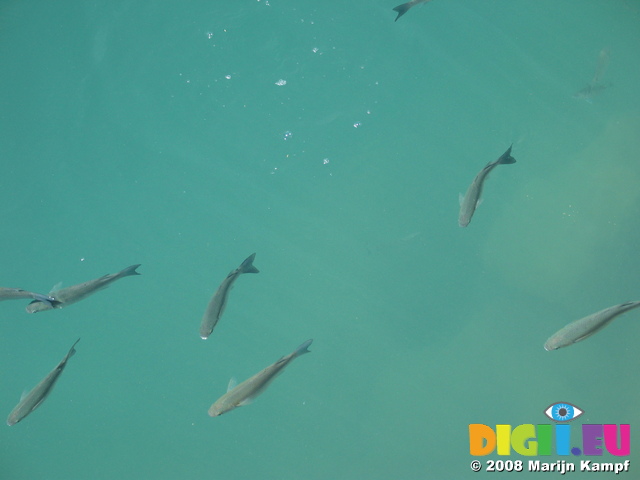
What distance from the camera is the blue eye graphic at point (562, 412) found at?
3.36 meters

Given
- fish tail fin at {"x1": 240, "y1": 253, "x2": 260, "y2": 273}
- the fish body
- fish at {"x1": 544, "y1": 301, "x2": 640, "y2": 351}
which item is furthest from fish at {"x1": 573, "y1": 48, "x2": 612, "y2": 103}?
fish tail fin at {"x1": 240, "y1": 253, "x2": 260, "y2": 273}

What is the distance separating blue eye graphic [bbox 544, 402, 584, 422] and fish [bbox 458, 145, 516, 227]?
1.74 metres

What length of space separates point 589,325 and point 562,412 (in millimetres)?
1486

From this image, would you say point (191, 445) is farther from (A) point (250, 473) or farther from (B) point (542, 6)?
(B) point (542, 6)

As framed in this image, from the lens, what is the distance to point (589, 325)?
2.25 meters

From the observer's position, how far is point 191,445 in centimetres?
346

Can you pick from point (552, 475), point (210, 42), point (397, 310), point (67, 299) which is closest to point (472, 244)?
point (397, 310)

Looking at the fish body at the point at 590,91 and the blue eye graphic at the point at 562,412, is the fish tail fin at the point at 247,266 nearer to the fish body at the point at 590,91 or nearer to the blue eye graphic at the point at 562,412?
the blue eye graphic at the point at 562,412

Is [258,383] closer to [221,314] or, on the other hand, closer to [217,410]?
[217,410]

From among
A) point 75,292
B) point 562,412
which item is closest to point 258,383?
point 75,292

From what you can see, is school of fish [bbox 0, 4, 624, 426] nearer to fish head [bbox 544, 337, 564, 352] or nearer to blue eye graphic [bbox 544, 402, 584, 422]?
fish head [bbox 544, 337, 564, 352]

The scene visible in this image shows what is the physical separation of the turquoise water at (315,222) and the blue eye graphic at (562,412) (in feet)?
0.26

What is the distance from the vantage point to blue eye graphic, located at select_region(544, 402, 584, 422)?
3.36 m

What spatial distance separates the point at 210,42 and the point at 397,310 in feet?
8.14
